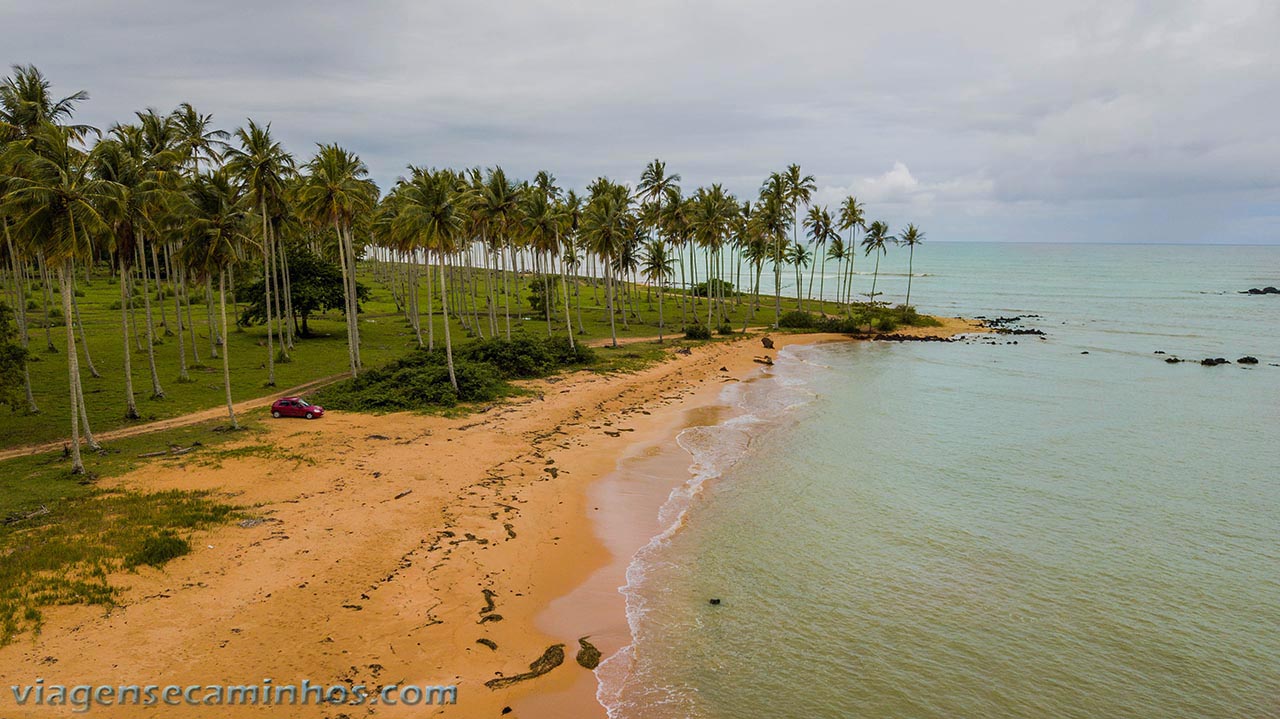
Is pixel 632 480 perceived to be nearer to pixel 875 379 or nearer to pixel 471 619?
pixel 471 619

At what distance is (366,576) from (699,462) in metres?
18.1

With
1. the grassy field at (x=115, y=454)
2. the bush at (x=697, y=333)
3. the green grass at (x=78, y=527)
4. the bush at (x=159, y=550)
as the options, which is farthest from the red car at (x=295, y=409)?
the bush at (x=697, y=333)

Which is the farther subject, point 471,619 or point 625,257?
point 625,257

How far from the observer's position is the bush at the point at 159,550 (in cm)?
1783

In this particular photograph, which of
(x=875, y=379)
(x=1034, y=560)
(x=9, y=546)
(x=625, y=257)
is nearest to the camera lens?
(x=9, y=546)

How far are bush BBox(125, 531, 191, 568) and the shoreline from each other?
0.99 ft

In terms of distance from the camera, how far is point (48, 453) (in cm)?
2827

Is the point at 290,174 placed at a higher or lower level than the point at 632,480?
higher

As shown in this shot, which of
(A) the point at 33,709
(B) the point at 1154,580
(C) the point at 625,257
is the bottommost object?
(B) the point at 1154,580

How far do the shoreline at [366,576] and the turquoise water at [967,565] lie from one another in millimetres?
2989

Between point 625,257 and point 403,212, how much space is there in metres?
42.7

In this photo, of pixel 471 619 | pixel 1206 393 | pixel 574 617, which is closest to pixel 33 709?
pixel 471 619

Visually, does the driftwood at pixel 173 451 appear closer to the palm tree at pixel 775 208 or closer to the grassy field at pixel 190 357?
the grassy field at pixel 190 357

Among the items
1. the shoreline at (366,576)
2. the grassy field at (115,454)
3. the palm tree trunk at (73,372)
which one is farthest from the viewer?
the palm tree trunk at (73,372)
